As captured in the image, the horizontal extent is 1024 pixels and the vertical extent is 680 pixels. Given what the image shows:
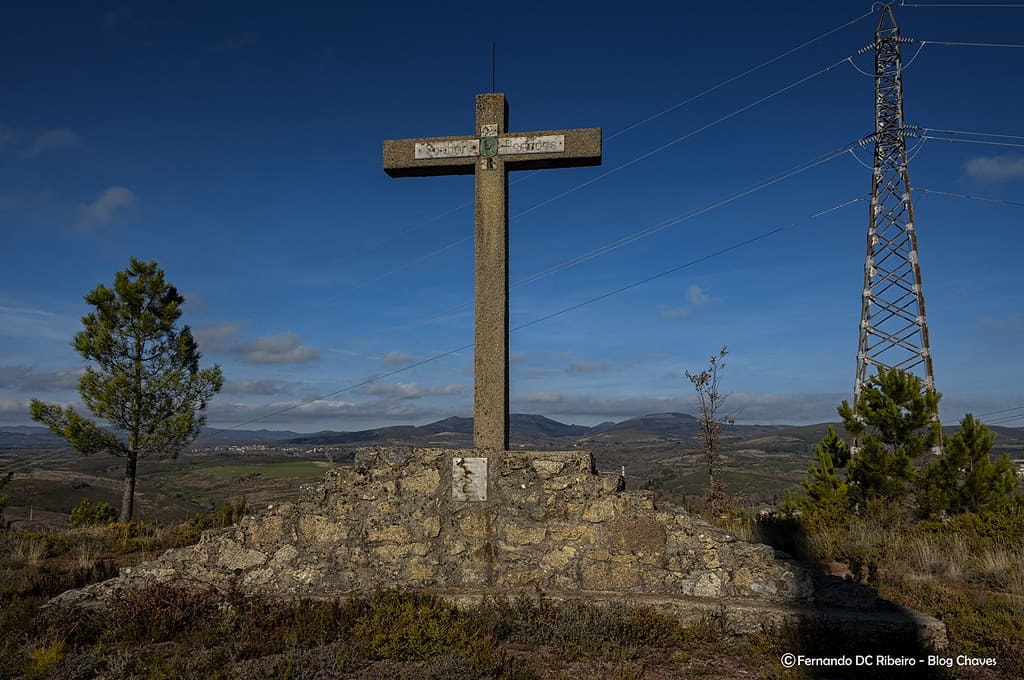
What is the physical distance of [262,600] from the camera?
5.37 m

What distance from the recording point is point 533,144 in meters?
6.61

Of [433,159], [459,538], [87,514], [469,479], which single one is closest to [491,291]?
[433,159]

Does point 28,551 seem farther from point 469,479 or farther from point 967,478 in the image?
point 967,478

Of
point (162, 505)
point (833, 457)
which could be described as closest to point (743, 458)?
point (162, 505)

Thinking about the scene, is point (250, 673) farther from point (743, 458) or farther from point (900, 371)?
point (743, 458)

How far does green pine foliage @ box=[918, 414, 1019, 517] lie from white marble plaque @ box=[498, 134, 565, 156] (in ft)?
32.5

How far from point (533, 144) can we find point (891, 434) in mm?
10424

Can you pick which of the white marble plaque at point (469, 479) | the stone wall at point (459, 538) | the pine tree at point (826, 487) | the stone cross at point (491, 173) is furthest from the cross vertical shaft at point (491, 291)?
the pine tree at point (826, 487)

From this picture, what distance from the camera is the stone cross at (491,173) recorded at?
6168 mm

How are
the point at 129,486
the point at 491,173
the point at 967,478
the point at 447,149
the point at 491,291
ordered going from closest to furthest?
the point at 491,291 < the point at 491,173 < the point at 447,149 < the point at 967,478 < the point at 129,486

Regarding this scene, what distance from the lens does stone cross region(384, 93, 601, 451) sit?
617 centimetres

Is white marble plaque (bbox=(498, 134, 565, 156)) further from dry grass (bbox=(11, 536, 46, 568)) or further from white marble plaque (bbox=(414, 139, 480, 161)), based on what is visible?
dry grass (bbox=(11, 536, 46, 568))

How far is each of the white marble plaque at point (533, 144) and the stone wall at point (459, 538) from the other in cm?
319

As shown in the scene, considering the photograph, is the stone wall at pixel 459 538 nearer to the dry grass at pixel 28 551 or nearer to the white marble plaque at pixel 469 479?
the white marble plaque at pixel 469 479
